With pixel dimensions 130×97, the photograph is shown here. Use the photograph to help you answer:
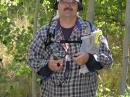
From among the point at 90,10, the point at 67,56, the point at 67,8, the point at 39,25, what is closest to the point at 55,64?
the point at 67,56

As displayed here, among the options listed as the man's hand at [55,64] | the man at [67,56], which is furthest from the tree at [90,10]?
the man's hand at [55,64]

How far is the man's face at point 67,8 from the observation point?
3.74 metres

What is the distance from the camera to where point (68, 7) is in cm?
375

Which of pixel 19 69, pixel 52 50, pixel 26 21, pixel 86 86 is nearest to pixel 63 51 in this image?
pixel 52 50

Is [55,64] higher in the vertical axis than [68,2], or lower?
lower

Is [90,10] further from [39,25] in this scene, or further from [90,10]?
[39,25]

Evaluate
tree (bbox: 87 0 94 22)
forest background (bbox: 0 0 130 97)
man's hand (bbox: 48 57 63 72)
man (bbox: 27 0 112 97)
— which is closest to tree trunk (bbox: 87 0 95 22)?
tree (bbox: 87 0 94 22)

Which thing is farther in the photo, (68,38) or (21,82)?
(21,82)

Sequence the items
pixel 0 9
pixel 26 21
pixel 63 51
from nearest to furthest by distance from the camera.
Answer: pixel 63 51
pixel 0 9
pixel 26 21

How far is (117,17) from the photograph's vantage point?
7766 mm

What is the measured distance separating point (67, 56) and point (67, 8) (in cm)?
38

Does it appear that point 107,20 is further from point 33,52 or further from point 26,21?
point 33,52

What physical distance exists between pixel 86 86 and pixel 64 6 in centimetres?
67

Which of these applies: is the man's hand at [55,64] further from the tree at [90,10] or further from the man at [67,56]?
the tree at [90,10]
